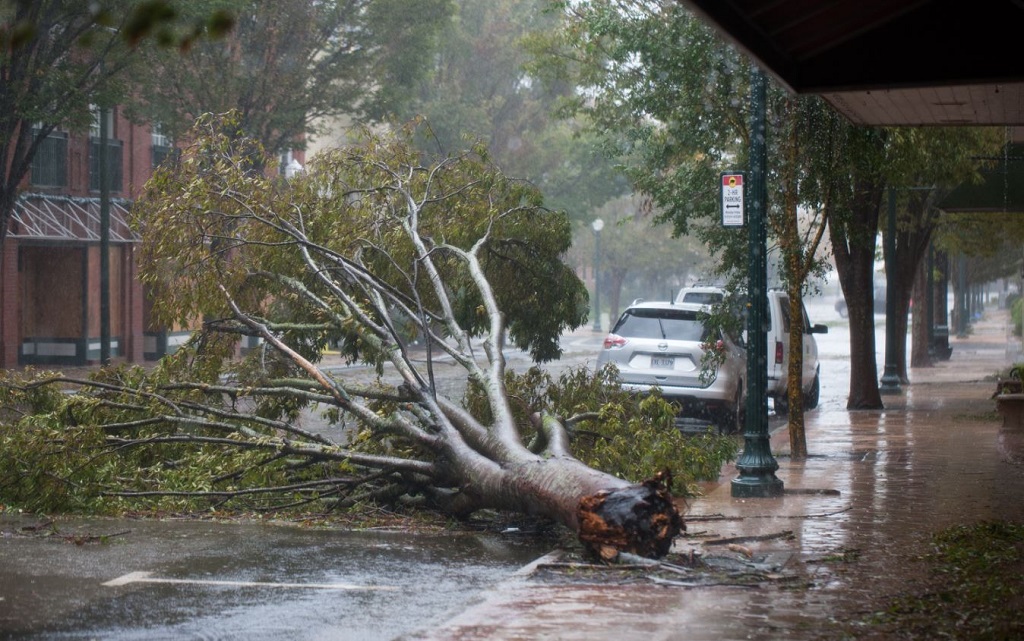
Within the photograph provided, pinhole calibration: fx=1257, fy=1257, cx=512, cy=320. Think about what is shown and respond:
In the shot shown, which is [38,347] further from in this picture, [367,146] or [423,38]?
[367,146]

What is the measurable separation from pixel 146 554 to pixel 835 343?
4499 cm

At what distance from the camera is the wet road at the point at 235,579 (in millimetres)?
6797

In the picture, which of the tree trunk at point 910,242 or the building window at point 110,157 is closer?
the tree trunk at point 910,242

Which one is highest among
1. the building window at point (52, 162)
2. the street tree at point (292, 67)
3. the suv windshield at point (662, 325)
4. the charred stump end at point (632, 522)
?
the street tree at point (292, 67)

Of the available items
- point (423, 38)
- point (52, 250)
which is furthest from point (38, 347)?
point (423, 38)

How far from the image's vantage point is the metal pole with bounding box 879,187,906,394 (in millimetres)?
23281

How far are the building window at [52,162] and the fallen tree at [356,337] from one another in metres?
16.5

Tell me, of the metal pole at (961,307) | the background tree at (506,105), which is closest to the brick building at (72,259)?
the background tree at (506,105)

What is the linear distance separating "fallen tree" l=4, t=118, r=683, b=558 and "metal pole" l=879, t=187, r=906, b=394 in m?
10.2

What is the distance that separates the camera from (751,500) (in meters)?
11.0

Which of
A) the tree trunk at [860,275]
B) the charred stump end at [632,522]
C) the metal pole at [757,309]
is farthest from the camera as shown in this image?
the tree trunk at [860,275]

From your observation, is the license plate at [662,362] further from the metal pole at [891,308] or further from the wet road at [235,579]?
the wet road at [235,579]

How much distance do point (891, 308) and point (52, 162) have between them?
19.4 metres

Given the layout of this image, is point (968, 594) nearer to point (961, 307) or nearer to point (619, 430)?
point (619, 430)
